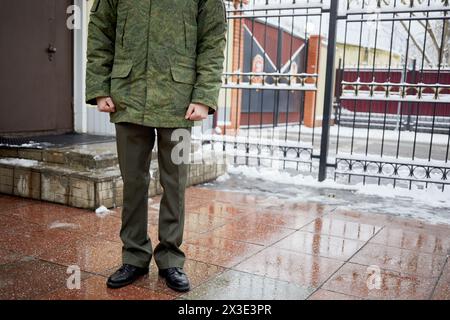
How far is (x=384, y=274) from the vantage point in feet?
9.96

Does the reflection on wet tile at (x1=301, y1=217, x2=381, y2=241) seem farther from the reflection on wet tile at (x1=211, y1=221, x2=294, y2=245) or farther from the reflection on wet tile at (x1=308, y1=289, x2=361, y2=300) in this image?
the reflection on wet tile at (x1=308, y1=289, x2=361, y2=300)

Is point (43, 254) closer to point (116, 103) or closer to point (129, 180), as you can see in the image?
point (129, 180)

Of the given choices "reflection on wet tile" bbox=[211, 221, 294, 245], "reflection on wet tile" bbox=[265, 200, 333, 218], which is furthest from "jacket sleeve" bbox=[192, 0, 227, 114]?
"reflection on wet tile" bbox=[265, 200, 333, 218]

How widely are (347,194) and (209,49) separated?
341cm

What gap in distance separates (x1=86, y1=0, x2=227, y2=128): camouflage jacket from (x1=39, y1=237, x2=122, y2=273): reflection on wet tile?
1.00 metres

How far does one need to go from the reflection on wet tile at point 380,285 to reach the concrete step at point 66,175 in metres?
2.30

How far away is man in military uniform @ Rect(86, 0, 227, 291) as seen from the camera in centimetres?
254

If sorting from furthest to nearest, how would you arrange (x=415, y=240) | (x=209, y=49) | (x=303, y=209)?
(x=303, y=209)
(x=415, y=240)
(x=209, y=49)

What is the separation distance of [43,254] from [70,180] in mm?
1301

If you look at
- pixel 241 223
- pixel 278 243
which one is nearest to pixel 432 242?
pixel 278 243

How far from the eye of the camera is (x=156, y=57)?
2.53 m

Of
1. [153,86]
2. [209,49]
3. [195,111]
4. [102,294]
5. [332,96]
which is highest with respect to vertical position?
[209,49]

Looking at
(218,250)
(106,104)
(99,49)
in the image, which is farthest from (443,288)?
(99,49)

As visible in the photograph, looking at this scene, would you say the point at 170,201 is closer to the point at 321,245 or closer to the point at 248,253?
the point at 248,253
